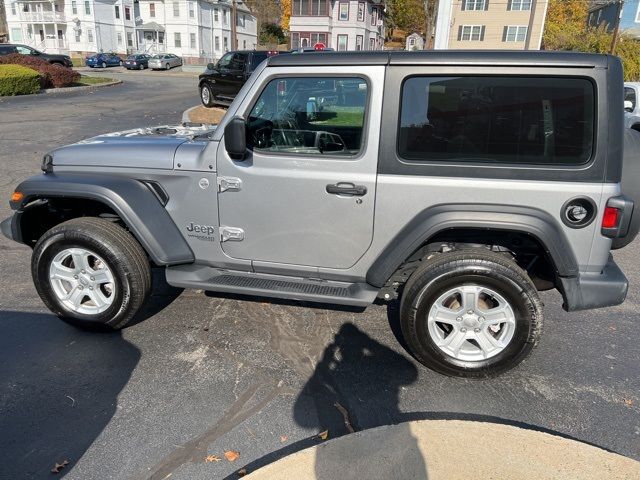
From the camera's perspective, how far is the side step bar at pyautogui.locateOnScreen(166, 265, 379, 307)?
10.8ft

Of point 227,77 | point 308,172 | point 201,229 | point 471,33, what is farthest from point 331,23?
point 308,172

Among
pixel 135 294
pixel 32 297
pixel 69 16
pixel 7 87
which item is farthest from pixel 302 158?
pixel 69 16

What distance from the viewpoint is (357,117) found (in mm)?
3152

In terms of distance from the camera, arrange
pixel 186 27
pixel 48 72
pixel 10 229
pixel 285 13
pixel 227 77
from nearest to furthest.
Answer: pixel 10 229
pixel 227 77
pixel 48 72
pixel 186 27
pixel 285 13

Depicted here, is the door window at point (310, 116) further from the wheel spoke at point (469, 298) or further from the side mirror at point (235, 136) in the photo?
the wheel spoke at point (469, 298)

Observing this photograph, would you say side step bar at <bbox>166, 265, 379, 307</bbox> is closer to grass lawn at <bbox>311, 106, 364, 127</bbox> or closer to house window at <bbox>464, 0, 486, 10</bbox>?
grass lawn at <bbox>311, 106, 364, 127</bbox>

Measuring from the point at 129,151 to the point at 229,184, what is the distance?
827 mm

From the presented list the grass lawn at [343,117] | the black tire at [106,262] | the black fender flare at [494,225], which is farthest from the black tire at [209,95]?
the black fender flare at [494,225]

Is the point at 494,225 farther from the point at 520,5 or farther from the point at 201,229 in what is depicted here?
the point at 520,5

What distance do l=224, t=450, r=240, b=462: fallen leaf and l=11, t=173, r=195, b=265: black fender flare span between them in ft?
4.60

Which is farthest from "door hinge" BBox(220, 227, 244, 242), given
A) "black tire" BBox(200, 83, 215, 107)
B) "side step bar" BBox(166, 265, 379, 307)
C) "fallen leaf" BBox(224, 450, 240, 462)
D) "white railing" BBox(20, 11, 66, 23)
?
"white railing" BBox(20, 11, 66, 23)

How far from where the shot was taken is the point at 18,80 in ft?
62.8

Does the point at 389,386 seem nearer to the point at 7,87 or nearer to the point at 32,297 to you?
the point at 32,297

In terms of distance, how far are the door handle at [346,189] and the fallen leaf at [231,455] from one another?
1.61 m
